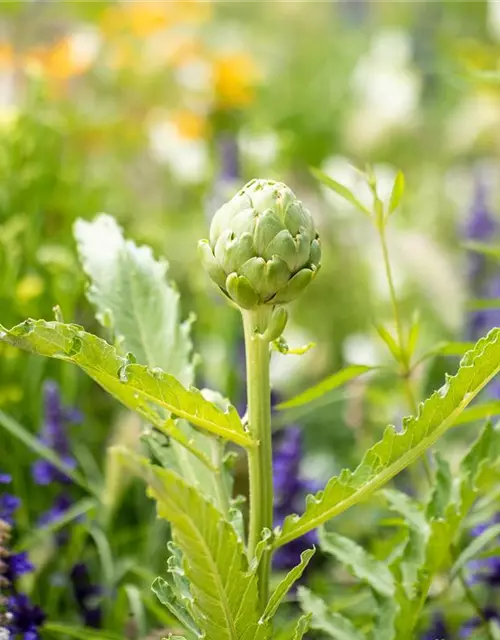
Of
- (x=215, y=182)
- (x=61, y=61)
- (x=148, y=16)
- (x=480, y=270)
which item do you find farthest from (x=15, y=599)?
(x=148, y=16)

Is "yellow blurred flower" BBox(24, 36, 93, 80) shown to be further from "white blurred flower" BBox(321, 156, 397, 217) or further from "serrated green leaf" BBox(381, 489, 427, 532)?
"serrated green leaf" BBox(381, 489, 427, 532)

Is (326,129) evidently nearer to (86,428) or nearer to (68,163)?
(68,163)

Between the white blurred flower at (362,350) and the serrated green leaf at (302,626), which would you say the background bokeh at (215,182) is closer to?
the white blurred flower at (362,350)

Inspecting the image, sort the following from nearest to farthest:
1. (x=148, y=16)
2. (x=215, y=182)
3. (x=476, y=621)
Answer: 1. (x=476, y=621)
2. (x=215, y=182)
3. (x=148, y=16)

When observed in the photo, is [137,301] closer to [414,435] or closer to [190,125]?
[414,435]

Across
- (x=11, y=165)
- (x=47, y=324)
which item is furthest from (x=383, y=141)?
(x=47, y=324)

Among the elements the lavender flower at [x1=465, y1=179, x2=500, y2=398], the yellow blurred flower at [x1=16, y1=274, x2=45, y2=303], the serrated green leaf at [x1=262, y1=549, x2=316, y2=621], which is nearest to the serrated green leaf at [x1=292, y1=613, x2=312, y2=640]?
the serrated green leaf at [x1=262, y1=549, x2=316, y2=621]

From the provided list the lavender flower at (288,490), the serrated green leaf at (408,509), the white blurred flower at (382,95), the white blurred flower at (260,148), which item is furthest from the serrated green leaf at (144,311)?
the white blurred flower at (382,95)
